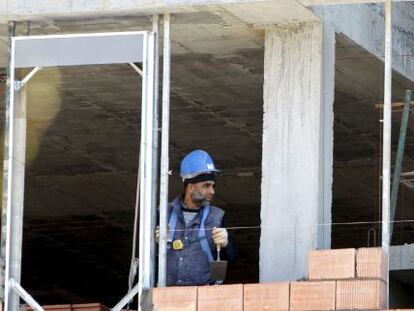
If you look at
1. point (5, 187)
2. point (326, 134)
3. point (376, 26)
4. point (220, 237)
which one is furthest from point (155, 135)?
point (376, 26)

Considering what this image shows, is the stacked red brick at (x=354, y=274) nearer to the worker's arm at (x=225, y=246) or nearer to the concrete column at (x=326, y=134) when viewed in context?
the worker's arm at (x=225, y=246)

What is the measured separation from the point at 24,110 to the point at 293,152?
7.93ft

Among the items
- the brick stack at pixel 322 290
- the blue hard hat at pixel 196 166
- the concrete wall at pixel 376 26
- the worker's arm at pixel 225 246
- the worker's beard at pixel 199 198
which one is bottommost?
the brick stack at pixel 322 290

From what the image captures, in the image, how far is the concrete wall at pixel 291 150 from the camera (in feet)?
47.6

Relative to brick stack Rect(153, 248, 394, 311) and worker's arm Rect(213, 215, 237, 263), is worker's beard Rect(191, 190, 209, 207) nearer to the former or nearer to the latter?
worker's arm Rect(213, 215, 237, 263)

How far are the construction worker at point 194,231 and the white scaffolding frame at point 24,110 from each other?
30cm

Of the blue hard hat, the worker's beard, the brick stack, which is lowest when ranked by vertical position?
the brick stack

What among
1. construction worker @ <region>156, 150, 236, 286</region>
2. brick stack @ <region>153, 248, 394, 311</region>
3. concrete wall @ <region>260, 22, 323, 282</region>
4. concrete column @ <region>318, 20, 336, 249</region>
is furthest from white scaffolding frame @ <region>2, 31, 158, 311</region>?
concrete column @ <region>318, 20, 336, 249</region>

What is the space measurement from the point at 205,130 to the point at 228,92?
7.38 feet

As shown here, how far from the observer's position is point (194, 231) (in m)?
14.6

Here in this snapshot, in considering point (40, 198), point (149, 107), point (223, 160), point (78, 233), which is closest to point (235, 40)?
point (149, 107)

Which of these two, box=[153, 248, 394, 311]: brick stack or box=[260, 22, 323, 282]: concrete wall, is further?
box=[260, 22, 323, 282]: concrete wall

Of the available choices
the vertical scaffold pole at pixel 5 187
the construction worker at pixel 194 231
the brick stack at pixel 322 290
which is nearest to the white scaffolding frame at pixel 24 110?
the vertical scaffold pole at pixel 5 187

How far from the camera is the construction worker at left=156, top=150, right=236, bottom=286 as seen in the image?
1452 cm
